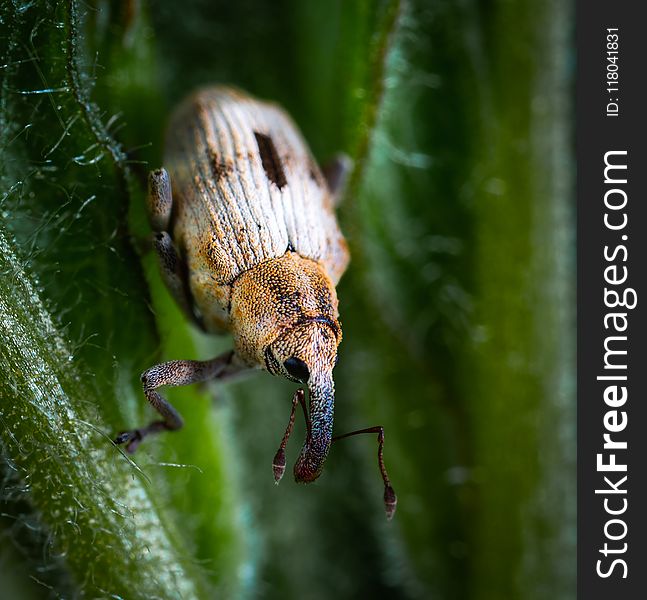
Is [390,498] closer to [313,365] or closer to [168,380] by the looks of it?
[313,365]

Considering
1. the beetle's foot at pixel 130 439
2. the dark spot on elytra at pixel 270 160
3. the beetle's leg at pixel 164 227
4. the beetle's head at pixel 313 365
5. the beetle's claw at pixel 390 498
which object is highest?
the dark spot on elytra at pixel 270 160

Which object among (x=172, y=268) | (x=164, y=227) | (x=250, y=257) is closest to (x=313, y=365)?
(x=250, y=257)

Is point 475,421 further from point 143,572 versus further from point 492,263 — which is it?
point 143,572


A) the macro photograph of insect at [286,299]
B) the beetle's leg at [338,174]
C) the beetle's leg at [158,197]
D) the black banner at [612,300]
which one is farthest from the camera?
the black banner at [612,300]

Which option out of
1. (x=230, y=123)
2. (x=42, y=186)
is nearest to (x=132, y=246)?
(x=42, y=186)

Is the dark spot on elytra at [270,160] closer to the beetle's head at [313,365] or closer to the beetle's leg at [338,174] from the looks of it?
the beetle's leg at [338,174]

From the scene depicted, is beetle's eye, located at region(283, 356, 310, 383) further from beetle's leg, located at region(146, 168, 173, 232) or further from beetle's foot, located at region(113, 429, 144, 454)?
beetle's leg, located at region(146, 168, 173, 232)

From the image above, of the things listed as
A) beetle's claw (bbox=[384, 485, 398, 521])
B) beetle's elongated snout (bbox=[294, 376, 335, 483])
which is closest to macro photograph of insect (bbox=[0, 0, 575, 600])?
beetle's elongated snout (bbox=[294, 376, 335, 483])

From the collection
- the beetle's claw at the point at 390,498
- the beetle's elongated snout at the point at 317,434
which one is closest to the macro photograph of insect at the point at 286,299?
the beetle's elongated snout at the point at 317,434
